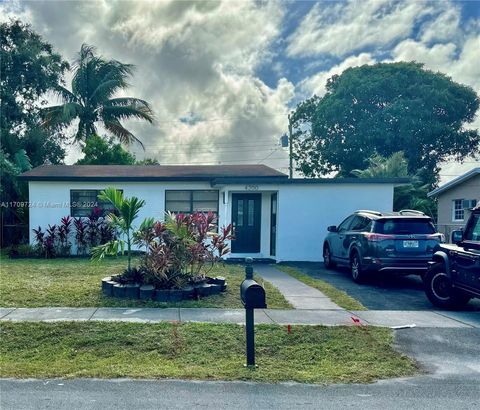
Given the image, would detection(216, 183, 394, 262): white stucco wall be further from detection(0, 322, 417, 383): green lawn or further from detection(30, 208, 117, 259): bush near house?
detection(0, 322, 417, 383): green lawn

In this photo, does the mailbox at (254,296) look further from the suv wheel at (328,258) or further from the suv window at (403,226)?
the suv wheel at (328,258)

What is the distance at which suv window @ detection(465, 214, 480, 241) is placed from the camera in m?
7.40

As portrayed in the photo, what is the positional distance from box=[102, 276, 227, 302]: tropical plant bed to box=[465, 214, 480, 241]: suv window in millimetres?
4742

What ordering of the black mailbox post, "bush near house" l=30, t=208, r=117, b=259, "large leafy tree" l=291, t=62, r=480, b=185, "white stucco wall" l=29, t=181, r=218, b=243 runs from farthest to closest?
"large leafy tree" l=291, t=62, r=480, b=185
"white stucco wall" l=29, t=181, r=218, b=243
"bush near house" l=30, t=208, r=117, b=259
the black mailbox post

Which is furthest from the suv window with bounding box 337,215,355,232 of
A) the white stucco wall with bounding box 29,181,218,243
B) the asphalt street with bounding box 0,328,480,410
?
the asphalt street with bounding box 0,328,480,410

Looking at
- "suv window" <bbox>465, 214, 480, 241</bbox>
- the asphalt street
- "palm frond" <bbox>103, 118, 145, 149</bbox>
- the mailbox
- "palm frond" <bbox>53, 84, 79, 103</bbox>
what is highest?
"palm frond" <bbox>53, 84, 79, 103</bbox>

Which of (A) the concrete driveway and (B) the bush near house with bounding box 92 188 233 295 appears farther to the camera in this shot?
(A) the concrete driveway

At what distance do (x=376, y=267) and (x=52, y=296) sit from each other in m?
6.80

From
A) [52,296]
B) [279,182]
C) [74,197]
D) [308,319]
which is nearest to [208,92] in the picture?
[279,182]

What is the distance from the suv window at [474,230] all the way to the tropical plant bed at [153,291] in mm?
4742

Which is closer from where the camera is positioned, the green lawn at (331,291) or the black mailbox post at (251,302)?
the black mailbox post at (251,302)

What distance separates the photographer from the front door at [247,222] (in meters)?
15.2

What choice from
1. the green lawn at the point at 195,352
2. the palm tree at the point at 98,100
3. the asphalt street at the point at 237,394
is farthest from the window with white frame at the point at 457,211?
the asphalt street at the point at 237,394

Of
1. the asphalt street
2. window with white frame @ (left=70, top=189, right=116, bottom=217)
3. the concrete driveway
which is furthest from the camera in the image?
window with white frame @ (left=70, top=189, right=116, bottom=217)
